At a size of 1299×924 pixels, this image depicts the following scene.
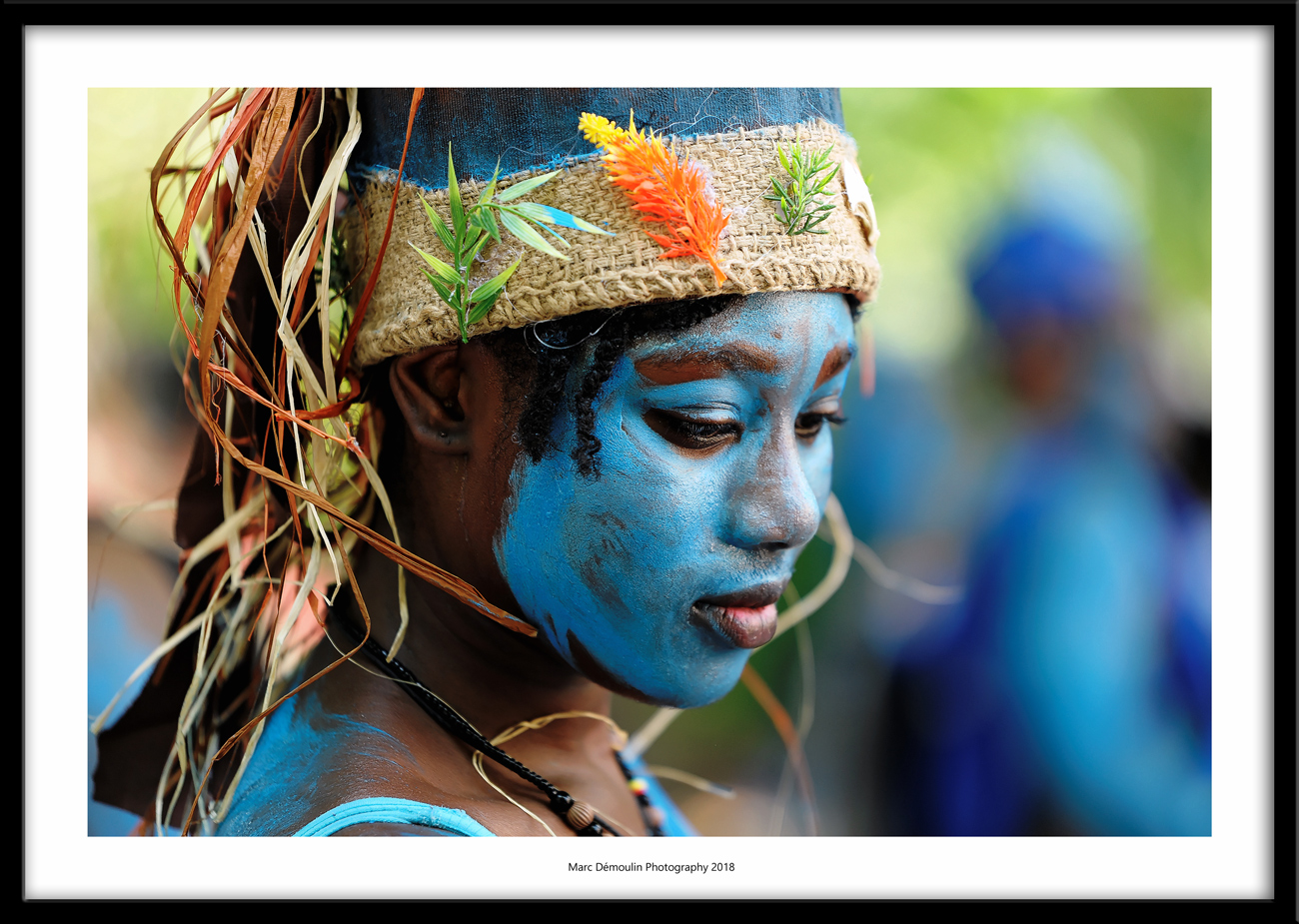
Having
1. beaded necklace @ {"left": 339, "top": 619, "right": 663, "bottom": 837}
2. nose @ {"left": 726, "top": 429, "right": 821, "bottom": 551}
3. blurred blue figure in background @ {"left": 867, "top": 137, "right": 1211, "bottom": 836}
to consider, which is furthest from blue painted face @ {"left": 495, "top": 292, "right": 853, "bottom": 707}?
blurred blue figure in background @ {"left": 867, "top": 137, "right": 1211, "bottom": 836}

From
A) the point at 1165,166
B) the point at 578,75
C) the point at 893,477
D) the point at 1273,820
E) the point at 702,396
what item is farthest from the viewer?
the point at 893,477

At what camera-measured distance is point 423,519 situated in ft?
4.50

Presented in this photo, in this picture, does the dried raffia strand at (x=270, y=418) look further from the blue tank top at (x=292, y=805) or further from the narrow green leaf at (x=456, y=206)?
the narrow green leaf at (x=456, y=206)

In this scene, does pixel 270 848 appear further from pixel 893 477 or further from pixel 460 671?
pixel 893 477

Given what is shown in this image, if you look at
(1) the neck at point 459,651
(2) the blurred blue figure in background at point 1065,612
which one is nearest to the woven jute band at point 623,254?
(1) the neck at point 459,651

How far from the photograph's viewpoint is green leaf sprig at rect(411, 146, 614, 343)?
3.90ft

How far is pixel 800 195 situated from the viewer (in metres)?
1.22

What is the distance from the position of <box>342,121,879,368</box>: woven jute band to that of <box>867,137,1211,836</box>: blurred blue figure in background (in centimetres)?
95

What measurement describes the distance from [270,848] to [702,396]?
0.95 meters

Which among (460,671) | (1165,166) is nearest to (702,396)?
(460,671)

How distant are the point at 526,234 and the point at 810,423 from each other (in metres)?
0.51

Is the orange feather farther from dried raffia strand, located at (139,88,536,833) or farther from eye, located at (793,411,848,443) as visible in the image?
dried raffia strand, located at (139,88,536,833)

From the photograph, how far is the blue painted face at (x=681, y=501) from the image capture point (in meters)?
1.20

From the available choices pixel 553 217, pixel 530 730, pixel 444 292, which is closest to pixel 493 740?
pixel 530 730
